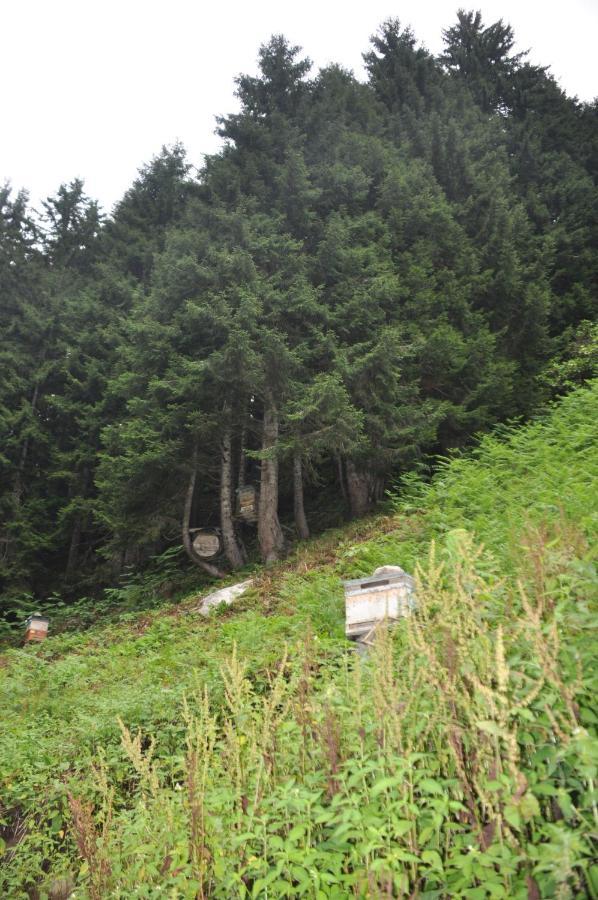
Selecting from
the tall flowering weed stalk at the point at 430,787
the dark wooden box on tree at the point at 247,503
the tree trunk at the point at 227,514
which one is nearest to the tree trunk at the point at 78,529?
the dark wooden box on tree at the point at 247,503

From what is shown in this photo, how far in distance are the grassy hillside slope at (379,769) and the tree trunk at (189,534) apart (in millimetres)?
6386

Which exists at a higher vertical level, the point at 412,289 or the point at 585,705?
the point at 412,289

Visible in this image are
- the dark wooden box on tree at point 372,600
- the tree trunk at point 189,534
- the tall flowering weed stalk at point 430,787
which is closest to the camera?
the tall flowering weed stalk at point 430,787

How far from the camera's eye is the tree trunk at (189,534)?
1221 cm

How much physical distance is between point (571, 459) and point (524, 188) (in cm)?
1667

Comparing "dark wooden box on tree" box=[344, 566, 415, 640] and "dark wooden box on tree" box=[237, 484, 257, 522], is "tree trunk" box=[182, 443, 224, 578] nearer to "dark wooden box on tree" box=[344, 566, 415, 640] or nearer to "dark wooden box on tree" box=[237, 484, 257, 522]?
"dark wooden box on tree" box=[237, 484, 257, 522]

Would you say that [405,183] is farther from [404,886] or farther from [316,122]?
[404,886]

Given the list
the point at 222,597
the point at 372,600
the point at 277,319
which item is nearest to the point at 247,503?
the point at 222,597

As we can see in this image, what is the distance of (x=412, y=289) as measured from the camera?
15086 millimetres

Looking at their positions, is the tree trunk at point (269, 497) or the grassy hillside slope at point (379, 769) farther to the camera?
the tree trunk at point (269, 497)

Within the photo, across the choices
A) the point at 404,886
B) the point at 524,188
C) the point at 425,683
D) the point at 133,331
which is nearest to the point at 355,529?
the point at 133,331

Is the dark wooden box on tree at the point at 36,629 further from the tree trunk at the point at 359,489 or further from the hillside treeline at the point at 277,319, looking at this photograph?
the tree trunk at the point at 359,489

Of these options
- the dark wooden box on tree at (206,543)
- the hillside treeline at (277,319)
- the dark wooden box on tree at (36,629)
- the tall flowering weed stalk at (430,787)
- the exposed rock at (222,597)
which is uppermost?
the hillside treeline at (277,319)

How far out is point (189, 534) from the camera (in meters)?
12.7
